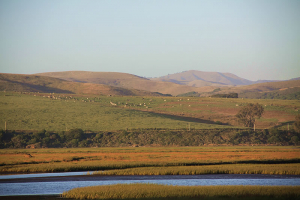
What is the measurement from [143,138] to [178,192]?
227ft

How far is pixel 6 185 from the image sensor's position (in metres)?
35.2

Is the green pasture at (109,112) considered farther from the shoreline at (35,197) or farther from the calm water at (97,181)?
the shoreline at (35,197)

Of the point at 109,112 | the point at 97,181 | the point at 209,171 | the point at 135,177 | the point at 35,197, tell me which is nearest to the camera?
the point at 35,197

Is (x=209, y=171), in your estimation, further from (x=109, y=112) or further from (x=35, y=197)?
(x=109, y=112)

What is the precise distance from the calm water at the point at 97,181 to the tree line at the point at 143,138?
5175cm

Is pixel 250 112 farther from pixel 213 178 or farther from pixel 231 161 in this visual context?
pixel 213 178

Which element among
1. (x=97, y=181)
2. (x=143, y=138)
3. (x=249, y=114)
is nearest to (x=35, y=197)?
(x=97, y=181)

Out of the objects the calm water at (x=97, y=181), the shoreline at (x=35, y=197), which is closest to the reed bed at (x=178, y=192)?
the shoreline at (x=35, y=197)

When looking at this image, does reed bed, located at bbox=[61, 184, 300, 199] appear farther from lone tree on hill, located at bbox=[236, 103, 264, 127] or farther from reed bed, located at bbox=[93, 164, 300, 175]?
lone tree on hill, located at bbox=[236, 103, 264, 127]

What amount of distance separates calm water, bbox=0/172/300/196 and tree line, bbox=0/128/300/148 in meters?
51.7

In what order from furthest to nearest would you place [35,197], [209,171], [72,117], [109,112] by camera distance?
[109,112] → [72,117] → [209,171] → [35,197]

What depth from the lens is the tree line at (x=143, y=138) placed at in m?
93.0

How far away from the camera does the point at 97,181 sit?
3806cm

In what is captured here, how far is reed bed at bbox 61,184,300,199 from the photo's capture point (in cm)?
2927
